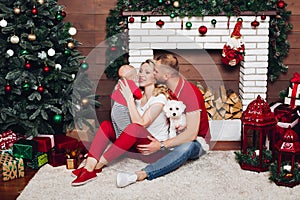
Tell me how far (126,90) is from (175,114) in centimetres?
41

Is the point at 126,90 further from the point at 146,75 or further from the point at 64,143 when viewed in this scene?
the point at 64,143

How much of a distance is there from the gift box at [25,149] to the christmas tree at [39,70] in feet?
0.63

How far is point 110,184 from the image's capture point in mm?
3145

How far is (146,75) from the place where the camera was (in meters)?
3.37

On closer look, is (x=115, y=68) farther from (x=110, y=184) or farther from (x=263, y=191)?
(x=263, y=191)

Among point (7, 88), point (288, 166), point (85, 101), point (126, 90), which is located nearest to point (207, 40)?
point (126, 90)

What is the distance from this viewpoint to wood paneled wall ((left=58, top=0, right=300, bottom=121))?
410 cm

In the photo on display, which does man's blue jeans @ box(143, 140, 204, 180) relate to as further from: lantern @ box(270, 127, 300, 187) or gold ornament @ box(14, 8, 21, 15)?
gold ornament @ box(14, 8, 21, 15)

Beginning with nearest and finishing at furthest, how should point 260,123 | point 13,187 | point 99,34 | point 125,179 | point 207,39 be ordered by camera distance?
point 125,179 < point 13,187 < point 260,123 < point 207,39 < point 99,34

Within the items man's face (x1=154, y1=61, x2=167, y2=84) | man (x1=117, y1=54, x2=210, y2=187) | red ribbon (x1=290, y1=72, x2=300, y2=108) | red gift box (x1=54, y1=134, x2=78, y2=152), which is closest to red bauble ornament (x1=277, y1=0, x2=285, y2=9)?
red ribbon (x1=290, y1=72, x2=300, y2=108)

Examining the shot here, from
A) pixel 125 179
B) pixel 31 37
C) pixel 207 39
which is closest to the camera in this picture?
pixel 125 179

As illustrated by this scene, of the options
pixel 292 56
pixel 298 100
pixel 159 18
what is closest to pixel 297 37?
pixel 292 56

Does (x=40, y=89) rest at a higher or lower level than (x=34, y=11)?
lower

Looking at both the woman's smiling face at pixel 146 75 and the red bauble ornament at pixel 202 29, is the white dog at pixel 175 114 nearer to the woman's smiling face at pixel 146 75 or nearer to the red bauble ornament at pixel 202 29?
the woman's smiling face at pixel 146 75
